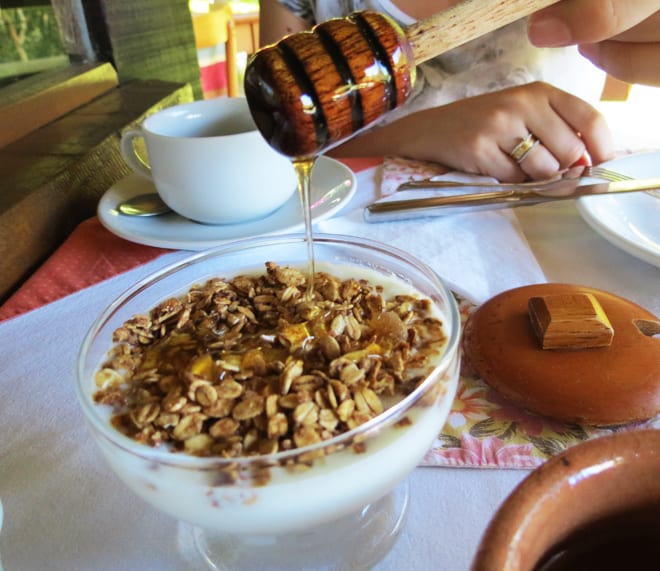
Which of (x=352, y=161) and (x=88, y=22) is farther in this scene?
(x=88, y=22)

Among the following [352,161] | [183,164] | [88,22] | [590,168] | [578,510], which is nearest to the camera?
[578,510]

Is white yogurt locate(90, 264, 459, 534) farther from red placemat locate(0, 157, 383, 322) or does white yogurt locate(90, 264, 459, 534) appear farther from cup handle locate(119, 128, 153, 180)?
cup handle locate(119, 128, 153, 180)

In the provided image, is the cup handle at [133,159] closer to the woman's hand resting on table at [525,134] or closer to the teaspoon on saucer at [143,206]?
the teaspoon on saucer at [143,206]

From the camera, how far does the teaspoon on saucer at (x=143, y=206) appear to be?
0.73m

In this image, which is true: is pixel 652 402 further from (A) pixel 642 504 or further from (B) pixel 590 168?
(B) pixel 590 168

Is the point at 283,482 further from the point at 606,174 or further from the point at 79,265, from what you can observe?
the point at 606,174

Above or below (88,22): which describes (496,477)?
below

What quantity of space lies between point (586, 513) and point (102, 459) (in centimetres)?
34

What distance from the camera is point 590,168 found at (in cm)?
78

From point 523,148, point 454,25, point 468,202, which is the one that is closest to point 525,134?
point 523,148

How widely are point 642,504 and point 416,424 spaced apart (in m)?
0.12

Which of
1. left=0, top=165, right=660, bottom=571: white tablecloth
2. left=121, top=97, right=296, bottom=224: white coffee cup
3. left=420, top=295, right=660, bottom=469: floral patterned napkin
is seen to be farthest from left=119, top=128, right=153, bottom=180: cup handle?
left=420, top=295, right=660, bottom=469: floral patterned napkin

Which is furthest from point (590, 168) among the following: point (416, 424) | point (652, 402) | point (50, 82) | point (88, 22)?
point (88, 22)

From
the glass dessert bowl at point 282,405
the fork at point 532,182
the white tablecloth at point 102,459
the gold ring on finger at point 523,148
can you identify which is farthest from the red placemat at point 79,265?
the gold ring on finger at point 523,148
